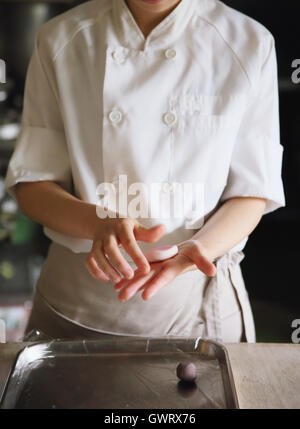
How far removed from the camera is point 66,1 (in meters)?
1.89

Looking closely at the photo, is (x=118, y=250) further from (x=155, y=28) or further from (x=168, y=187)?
(x=155, y=28)

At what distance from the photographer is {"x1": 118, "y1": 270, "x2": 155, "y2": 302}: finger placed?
0.74 m

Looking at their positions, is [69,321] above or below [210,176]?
below

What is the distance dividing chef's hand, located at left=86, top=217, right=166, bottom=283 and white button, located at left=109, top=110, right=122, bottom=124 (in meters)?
0.20

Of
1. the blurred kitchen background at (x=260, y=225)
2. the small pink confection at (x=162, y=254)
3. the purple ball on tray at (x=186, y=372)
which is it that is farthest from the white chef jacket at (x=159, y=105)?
the blurred kitchen background at (x=260, y=225)

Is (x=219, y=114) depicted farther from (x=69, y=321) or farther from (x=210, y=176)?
(x=69, y=321)

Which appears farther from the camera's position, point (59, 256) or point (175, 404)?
point (59, 256)

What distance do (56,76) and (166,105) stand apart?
20cm

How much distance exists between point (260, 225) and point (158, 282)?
99cm

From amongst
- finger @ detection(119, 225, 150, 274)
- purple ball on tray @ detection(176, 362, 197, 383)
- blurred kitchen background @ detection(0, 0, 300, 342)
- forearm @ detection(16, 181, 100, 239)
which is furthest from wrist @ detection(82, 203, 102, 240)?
blurred kitchen background @ detection(0, 0, 300, 342)

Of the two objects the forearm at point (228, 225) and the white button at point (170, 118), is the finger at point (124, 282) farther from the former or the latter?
the white button at point (170, 118)

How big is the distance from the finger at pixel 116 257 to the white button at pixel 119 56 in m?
0.33
